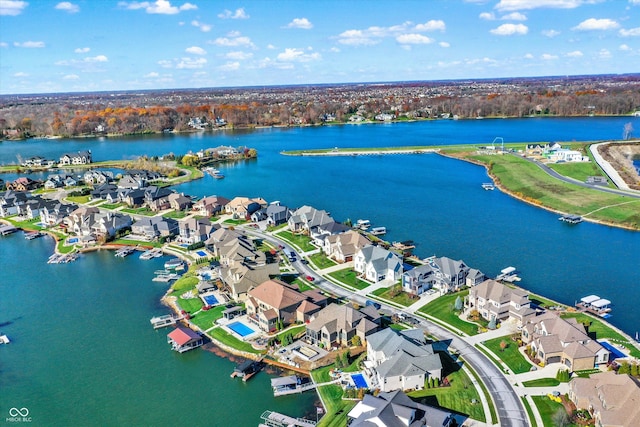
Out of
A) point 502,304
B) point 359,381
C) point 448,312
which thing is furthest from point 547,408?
point 448,312

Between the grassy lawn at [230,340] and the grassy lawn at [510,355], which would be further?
the grassy lawn at [230,340]

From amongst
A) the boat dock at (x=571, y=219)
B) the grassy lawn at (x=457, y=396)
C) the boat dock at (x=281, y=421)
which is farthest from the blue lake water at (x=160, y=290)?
the grassy lawn at (x=457, y=396)

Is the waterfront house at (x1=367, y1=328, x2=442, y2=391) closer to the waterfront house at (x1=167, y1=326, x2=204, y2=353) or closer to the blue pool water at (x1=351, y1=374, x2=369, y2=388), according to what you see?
the blue pool water at (x1=351, y1=374, x2=369, y2=388)

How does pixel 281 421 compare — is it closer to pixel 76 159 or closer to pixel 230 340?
pixel 230 340

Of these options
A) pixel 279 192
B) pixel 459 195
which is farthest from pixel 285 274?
pixel 459 195

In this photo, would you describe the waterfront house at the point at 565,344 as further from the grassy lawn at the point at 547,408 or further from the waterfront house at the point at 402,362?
the waterfront house at the point at 402,362

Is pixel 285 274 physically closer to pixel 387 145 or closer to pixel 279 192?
pixel 279 192

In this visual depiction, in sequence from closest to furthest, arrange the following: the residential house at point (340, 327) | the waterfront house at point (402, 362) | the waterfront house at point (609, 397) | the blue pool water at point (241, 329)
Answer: the waterfront house at point (609, 397)
the waterfront house at point (402, 362)
the residential house at point (340, 327)
the blue pool water at point (241, 329)
